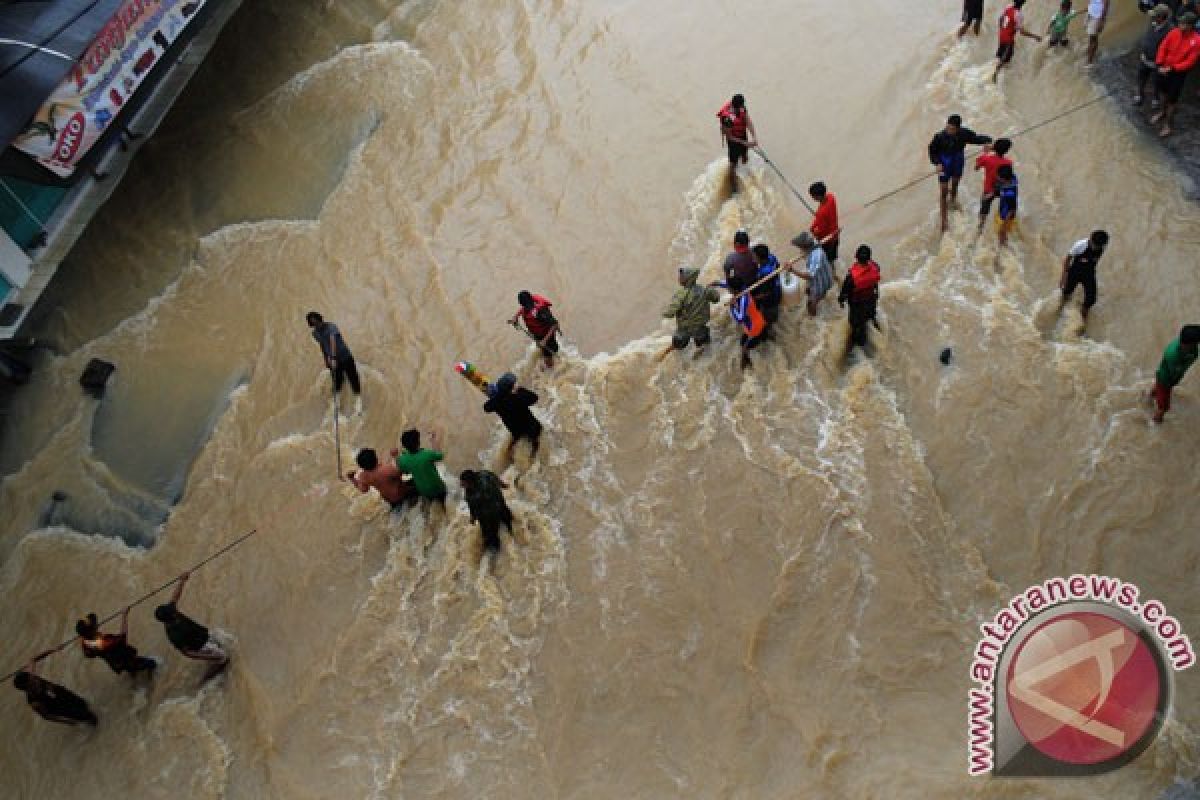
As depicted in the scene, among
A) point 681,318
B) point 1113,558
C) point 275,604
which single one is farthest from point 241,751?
point 1113,558

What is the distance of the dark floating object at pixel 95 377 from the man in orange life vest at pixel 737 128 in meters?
8.75

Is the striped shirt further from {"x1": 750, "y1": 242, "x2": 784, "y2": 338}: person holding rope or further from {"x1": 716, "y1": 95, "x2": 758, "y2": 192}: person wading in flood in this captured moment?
{"x1": 716, "y1": 95, "x2": 758, "y2": 192}: person wading in flood

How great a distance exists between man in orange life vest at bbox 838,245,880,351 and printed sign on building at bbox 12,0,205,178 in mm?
8995

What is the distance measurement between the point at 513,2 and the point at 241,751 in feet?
42.4

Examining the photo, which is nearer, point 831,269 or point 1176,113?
point 831,269

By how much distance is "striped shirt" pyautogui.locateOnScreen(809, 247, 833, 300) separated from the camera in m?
9.94

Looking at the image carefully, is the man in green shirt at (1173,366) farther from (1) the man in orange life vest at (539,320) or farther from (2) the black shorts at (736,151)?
(1) the man in orange life vest at (539,320)

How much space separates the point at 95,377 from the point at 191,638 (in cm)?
505

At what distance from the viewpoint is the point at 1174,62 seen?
10555 millimetres

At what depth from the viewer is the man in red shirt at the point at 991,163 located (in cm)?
989

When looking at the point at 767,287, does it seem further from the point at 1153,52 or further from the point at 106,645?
the point at 106,645

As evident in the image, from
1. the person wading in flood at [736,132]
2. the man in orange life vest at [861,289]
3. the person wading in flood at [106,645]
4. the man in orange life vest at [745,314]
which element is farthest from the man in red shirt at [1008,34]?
the person wading in flood at [106,645]

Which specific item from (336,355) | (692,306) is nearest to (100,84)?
(336,355)

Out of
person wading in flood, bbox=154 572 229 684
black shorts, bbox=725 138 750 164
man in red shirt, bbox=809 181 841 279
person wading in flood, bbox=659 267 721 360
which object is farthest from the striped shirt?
person wading in flood, bbox=154 572 229 684
